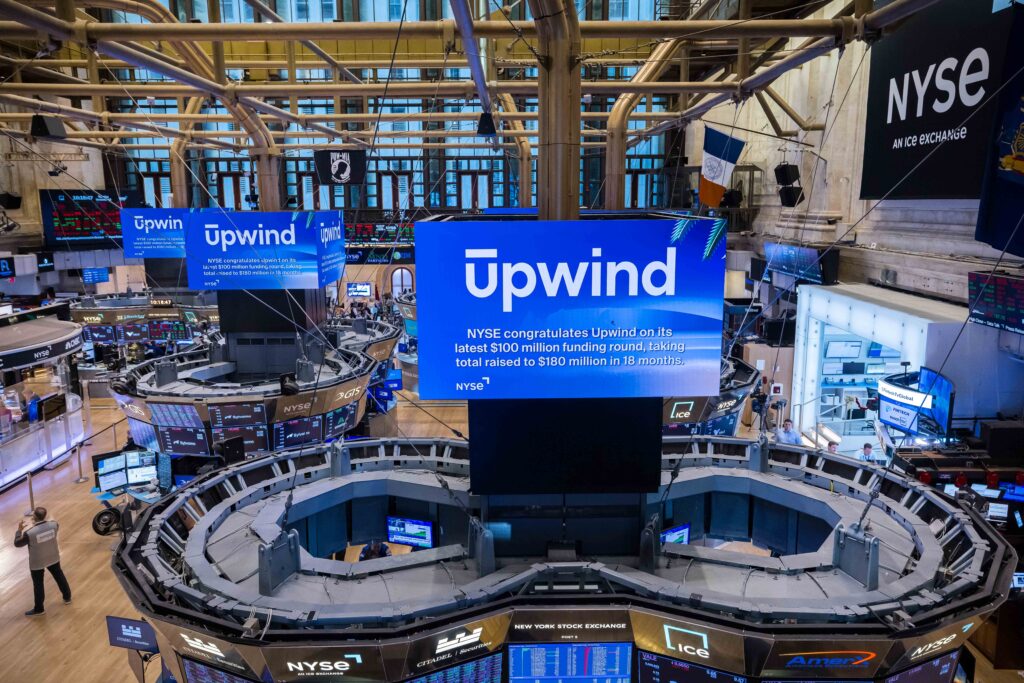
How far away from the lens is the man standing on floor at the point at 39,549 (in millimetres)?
9641

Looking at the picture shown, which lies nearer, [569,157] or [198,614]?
[198,614]

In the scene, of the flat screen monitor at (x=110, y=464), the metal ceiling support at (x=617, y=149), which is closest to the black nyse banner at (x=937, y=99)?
the metal ceiling support at (x=617, y=149)

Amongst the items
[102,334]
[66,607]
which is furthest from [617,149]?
[102,334]

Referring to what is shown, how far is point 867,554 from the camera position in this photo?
17.9 feet

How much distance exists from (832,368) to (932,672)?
1206cm

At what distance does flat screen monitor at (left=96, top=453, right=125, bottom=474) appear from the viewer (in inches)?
478

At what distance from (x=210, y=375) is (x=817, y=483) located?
479 inches

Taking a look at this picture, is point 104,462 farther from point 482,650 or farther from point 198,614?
point 482,650

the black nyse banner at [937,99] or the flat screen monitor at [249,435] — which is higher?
the black nyse banner at [937,99]

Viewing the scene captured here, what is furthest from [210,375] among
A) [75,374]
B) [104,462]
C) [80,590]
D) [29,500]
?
[75,374]

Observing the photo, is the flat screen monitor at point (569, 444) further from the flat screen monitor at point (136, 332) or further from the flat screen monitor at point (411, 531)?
the flat screen monitor at point (136, 332)

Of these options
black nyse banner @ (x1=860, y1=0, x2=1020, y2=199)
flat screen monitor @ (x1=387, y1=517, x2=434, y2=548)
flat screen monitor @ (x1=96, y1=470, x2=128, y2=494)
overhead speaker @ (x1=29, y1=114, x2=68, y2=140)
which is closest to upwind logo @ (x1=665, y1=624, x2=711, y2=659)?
flat screen monitor @ (x1=387, y1=517, x2=434, y2=548)

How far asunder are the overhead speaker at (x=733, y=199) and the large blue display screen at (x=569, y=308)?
19273mm

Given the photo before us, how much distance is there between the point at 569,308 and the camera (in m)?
4.94
